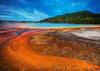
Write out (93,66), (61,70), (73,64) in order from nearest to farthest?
(61,70), (93,66), (73,64)

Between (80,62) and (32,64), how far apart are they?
10.4 ft

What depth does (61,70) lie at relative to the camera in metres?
2.99

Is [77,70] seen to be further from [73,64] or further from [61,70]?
[61,70]

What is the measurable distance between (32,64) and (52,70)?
1.34m

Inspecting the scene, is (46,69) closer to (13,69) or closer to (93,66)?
(13,69)

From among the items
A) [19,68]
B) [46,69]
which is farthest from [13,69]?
[46,69]

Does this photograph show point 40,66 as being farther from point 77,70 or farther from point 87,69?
point 87,69

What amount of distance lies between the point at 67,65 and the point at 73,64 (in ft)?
1.37

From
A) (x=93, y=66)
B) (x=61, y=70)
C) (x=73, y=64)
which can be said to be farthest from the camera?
(x=73, y=64)

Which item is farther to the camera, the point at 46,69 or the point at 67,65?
the point at 67,65

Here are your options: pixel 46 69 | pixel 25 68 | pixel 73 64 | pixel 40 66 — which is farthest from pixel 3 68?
pixel 73 64

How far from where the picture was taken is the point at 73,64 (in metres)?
3.43

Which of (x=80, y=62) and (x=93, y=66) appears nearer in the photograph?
(x=93, y=66)

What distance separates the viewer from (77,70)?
3004mm
